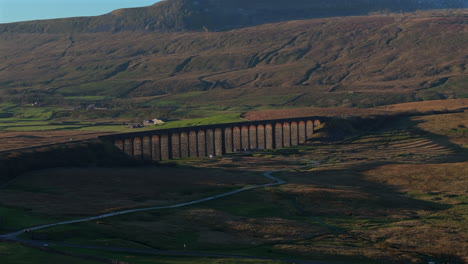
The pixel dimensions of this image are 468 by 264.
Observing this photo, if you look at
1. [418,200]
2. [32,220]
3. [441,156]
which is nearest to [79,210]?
[32,220]

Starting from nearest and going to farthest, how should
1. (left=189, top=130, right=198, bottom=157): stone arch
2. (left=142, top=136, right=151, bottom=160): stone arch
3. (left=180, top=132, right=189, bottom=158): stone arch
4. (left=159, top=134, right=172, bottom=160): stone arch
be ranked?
(left=142, top=136, right=151, bottom=160): stone arch, (left=159, top=134, right=172, bottom=160): stone arch, (left=180, top=132, right=189, bottom=158): stone arch, (left=189, top=130, right=198, bottom=157): stone arch

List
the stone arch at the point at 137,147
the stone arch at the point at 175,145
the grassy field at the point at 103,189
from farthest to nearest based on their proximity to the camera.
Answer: the stone arch at the point at 175,145
the stone arch at the point at 137,147
the grassy field at the point at 103,189

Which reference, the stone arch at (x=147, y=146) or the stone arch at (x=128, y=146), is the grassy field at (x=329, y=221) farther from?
the stone arch at (x=147, y=146)

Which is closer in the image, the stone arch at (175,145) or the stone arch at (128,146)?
the stone arch at (128,146)

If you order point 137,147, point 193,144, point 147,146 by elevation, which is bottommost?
point 193,144

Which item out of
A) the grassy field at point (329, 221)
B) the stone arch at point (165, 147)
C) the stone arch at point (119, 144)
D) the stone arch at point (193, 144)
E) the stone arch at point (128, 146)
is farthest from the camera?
the stone arch at point (193, 144)

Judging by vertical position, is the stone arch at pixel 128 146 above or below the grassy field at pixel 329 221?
above

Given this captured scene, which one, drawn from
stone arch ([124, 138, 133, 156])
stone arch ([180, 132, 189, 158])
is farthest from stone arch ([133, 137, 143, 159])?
stone arch ([180, 132, 189, 158])

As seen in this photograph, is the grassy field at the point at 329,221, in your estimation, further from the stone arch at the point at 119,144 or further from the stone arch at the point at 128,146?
A: the stone arch at the point at 128,146

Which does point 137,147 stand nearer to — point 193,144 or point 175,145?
point 175,145

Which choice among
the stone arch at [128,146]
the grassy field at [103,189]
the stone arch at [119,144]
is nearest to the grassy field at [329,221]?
the grassy field at [103,189]

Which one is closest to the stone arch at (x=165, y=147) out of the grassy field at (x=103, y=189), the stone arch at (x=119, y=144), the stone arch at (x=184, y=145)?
the stone arch at (x=184, y=145)

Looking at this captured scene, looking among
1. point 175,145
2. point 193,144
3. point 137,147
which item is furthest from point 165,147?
point 193,144

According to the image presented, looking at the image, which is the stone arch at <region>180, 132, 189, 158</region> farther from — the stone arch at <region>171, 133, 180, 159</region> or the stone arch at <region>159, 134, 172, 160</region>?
the stone arch at <region>159, 134, 172, 160</region>
